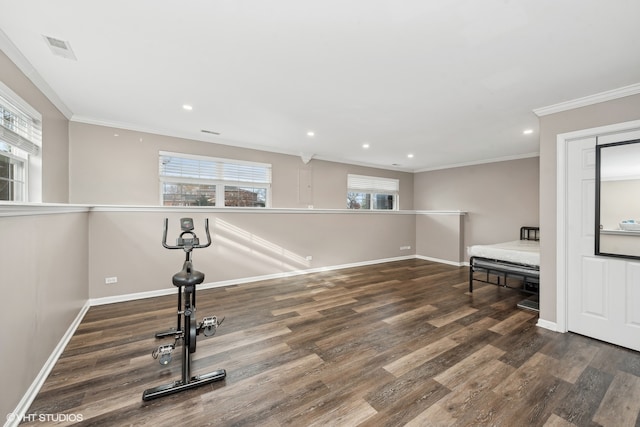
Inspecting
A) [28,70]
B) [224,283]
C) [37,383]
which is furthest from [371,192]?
[37,383]

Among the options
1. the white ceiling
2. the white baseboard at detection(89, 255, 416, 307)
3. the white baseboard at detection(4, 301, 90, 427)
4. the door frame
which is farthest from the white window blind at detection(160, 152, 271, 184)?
the door frame

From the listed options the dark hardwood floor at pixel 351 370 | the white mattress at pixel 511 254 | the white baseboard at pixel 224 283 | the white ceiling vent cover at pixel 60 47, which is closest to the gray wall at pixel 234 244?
the white baseboard at pixel 224 283

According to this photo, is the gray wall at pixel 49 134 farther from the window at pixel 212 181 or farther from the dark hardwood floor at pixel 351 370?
the dark hardwood floor at pixel 351 370

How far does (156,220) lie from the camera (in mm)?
3781

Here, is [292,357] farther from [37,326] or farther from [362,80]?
[362,80]

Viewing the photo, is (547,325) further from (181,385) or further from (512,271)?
(181,385)

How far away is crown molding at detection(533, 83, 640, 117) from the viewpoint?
241 cm

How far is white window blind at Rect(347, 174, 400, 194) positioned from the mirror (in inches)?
167

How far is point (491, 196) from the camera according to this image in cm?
A: 579

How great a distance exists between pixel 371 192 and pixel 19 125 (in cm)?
602

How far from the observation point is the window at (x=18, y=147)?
2.13 m

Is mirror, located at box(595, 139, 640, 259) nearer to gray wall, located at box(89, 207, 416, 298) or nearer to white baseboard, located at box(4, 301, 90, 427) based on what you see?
gray wall, located at box(89, 207, 416, 298)

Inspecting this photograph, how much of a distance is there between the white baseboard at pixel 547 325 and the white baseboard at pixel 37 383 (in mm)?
4506

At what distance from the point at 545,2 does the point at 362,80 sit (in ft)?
4.29
